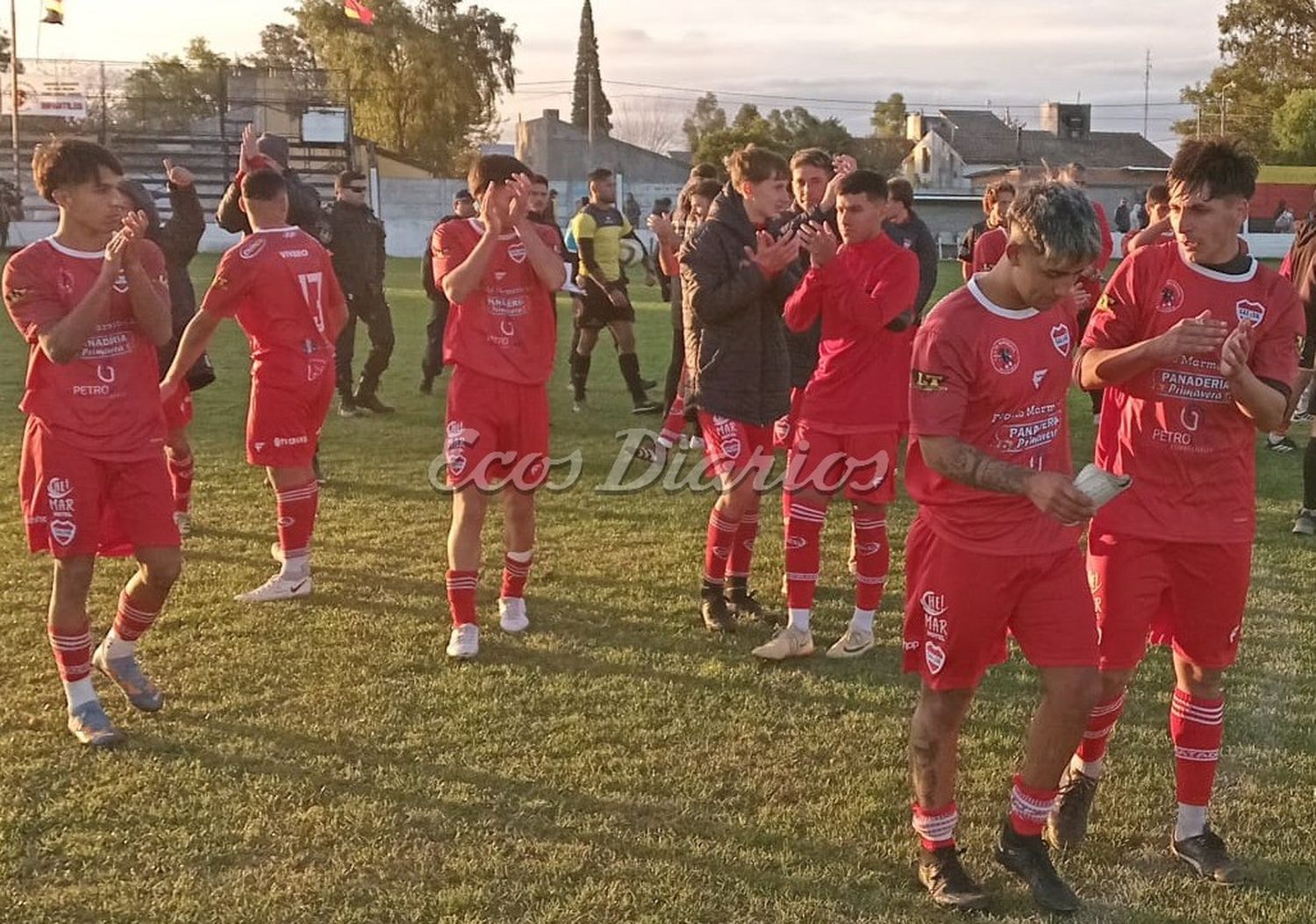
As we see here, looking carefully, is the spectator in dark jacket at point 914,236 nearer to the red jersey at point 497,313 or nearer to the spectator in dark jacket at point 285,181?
the red jersey at point 497,313

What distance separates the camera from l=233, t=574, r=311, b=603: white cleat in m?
6.25

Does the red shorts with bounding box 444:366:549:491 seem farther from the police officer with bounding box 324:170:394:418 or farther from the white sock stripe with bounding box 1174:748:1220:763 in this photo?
the police officer with bounding box 324:170:394:418

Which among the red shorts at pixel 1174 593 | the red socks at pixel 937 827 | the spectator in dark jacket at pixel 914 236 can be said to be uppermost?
the spectator in dark jacket at pixel 914 236

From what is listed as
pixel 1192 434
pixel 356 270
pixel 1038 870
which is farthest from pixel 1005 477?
pixel 356 270

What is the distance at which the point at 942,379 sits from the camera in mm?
3178

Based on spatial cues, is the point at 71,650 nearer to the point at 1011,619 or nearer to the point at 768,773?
the point at 768,773

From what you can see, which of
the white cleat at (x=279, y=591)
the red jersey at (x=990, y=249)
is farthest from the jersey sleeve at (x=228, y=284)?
the red jersey at (x=990, y=249)

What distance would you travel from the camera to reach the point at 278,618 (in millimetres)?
6000

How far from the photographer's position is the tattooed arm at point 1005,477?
296cm

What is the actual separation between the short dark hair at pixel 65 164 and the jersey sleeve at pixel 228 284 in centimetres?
159

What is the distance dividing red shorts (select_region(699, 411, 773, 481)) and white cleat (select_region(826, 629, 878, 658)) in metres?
0.86

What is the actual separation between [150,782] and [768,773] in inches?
82.6

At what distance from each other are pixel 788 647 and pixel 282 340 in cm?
286

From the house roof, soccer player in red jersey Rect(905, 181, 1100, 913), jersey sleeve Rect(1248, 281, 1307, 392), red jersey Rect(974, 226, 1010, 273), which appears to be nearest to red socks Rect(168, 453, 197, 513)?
red jersey Rect(974, 226, 1010, 273)
